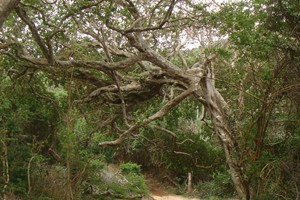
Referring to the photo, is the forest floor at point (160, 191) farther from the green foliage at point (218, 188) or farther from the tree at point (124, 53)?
the tree at point (124, 53)

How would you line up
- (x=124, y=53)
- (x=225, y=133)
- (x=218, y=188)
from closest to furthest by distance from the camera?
(x=225, y=133)
(x=124, y=53)
(x=218, y=188)

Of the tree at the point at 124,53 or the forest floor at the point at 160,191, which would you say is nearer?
the tree at the point at 124,53

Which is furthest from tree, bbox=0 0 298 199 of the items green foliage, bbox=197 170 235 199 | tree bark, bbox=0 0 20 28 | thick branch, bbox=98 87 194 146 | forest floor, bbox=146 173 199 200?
forest floor, bbox=146 173 199 200

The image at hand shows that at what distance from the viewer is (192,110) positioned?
1345 cm

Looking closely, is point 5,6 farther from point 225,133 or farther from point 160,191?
point 160,191

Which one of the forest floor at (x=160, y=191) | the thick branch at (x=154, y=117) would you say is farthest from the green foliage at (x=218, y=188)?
the thick branch at (x=154, y=117)

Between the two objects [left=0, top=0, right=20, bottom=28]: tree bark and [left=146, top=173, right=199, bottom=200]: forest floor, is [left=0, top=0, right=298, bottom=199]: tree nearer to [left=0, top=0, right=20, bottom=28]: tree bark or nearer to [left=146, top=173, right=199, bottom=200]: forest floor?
[left=0, top=0, right=20, bottom=28]: tree bark

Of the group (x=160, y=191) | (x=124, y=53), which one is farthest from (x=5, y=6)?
(x=160, y=191)

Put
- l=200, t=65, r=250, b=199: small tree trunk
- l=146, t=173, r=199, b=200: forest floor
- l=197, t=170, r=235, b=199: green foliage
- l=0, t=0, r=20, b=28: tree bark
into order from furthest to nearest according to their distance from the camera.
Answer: l=146, t=173, r=199, b=200: forest floor
l=197, t=170, r=235, b=199: green foliage
l=200, t=65, r=250, b=199: small tree trunk
l=0, t=0, r=20, b=28: tree bark

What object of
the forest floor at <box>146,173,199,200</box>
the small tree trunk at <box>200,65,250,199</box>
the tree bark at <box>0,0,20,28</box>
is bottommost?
the forest floor at <box>146,173,199,200</box>

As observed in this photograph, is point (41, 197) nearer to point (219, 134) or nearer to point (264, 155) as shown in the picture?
point (219, 134)

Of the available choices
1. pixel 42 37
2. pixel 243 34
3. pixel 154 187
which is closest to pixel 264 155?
pixel 243 34

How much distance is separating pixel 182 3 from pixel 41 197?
237 inches

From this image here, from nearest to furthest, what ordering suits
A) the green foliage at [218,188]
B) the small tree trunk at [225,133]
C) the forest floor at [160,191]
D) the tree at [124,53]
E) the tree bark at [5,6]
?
1. the tree bark at [5,6]
2. the tree at [124,53]
3. the small tree trunk at [225,133]
4. the green foliage at [218,188]
5. the forest floor at [160,191]
